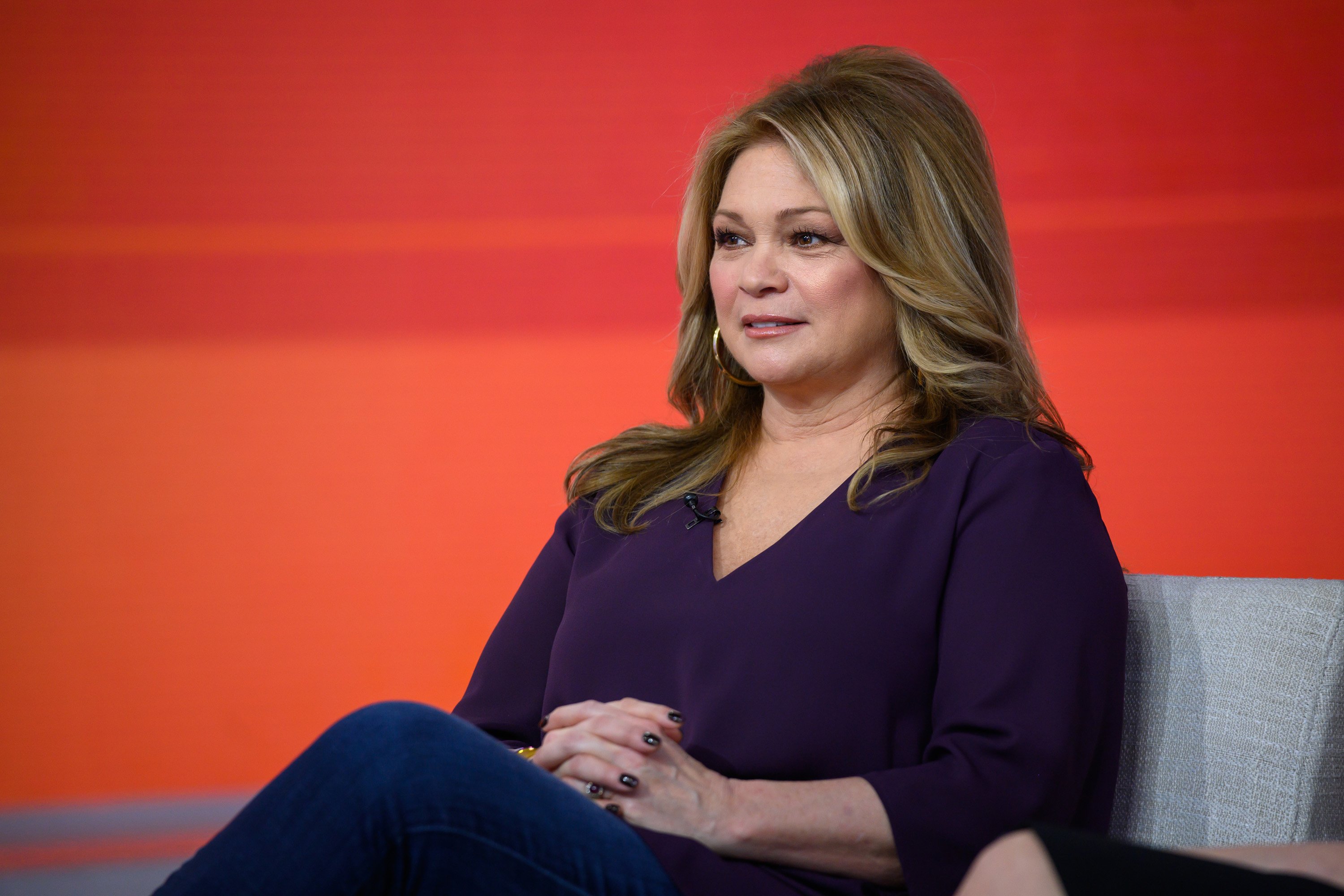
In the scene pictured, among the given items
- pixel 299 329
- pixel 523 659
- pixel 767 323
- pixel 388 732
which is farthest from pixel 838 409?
pixel 299 329

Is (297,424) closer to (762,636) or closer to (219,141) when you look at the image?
(219,141)

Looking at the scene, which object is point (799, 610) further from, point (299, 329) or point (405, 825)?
point (299, 329)

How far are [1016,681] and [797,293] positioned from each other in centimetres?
53

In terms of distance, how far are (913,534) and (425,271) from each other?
1543mm

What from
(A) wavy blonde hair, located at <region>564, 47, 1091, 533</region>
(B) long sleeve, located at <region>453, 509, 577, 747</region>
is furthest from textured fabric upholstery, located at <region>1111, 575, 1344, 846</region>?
(B) long sleeve, located at <region>453, 509, 577, 747</region>

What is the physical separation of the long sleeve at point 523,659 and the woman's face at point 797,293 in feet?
A: 1.18

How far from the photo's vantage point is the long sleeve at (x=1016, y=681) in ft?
3.35

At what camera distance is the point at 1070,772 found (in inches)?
41.6

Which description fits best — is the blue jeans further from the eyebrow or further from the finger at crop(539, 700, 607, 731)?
the eyebrow

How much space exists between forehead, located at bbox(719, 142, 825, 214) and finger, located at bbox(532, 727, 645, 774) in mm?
664

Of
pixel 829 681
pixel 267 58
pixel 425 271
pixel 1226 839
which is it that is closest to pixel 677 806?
pixel 829 681

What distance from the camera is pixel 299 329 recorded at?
246 cm

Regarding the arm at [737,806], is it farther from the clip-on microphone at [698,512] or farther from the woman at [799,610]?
the clip-on microphone at [698,512]

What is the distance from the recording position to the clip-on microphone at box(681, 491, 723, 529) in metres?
1.38
